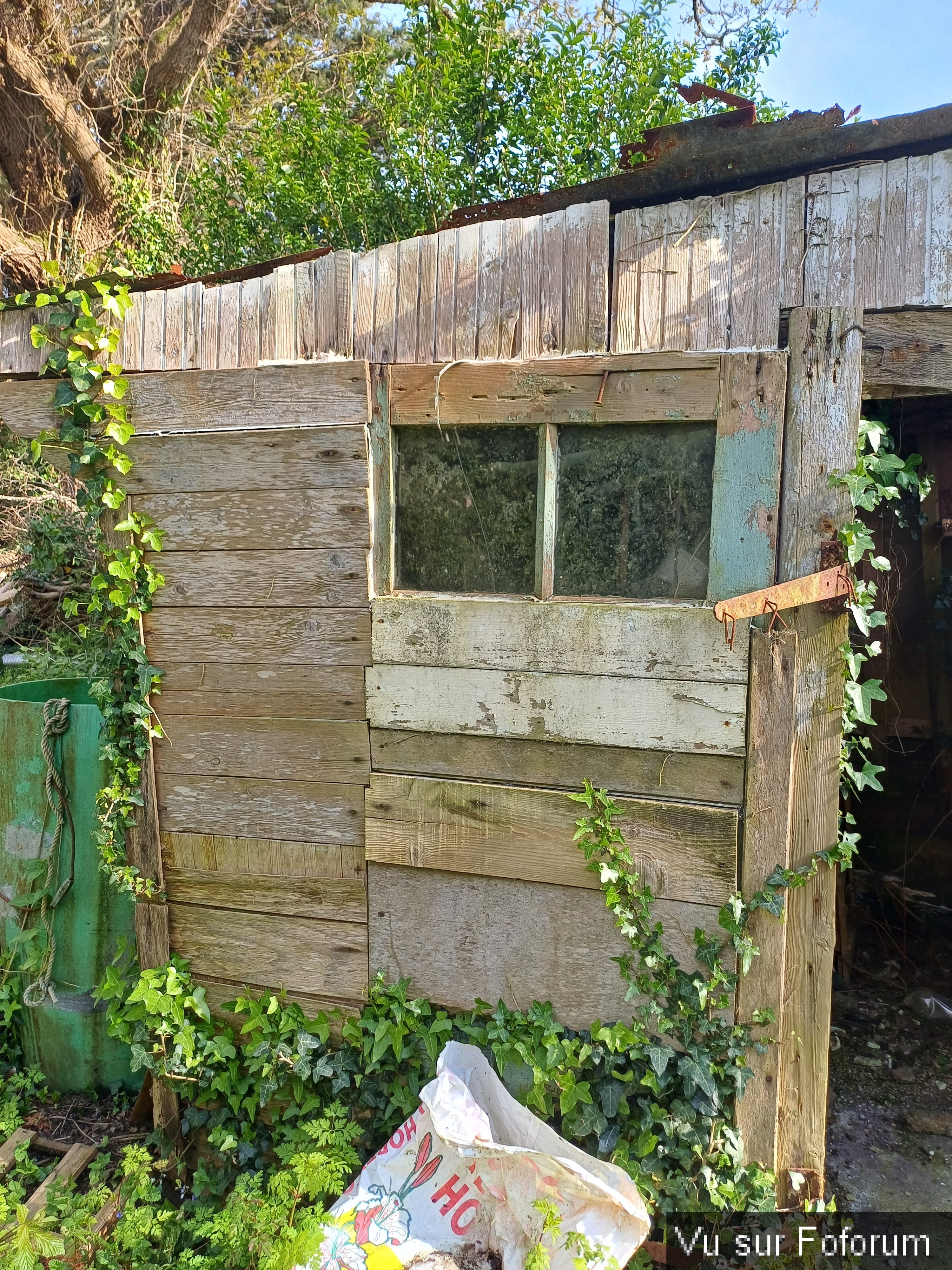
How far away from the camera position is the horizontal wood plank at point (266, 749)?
9.04 ft

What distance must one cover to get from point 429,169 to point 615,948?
21.6 ft

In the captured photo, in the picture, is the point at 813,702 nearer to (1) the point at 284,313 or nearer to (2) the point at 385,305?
(2) the point at 385,305

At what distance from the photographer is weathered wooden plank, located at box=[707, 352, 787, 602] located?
2.29 m

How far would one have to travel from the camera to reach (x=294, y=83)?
8.23m

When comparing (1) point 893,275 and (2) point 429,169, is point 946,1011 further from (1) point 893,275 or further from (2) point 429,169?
(2) point 429,169

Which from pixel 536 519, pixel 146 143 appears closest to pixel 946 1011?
pixel 536 519

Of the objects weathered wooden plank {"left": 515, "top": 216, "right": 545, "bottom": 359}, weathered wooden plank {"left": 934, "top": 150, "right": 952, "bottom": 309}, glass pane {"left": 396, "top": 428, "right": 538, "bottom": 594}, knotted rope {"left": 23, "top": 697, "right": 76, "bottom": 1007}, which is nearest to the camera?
weathered wooden plank {"left": 934, "top": 150, "right": 952, "bottom": 309}

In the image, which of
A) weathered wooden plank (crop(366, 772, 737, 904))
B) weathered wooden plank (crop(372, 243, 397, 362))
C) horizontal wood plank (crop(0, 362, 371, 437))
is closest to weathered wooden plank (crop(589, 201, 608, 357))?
weathered wooden plank (crop(372, 243, 397, 362))

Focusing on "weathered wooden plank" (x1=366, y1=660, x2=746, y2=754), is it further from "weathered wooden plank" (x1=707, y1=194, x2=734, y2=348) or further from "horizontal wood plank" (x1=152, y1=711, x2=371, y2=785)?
"weathered wooden plank" (x1=707, y1=194, x2=734, y2=348)

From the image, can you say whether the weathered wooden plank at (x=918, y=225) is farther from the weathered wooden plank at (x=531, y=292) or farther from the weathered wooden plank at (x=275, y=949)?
the weathered wooden plank at (x=275, y=949)

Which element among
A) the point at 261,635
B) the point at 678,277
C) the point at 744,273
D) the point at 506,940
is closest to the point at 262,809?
the point at 261,635

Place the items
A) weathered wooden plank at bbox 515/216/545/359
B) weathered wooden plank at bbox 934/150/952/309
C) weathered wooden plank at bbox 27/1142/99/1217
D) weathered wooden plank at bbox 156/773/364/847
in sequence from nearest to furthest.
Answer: weathered wooden plank at bbox 934/150/952/309 < weathered wooden plank at bbox 515/216/545/359 < weathered wooden plank at bbox 156/773/364/847 < weathered wooden plank at bbox 27/1142/99/1217

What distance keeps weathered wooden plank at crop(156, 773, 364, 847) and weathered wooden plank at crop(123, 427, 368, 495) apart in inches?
43.8

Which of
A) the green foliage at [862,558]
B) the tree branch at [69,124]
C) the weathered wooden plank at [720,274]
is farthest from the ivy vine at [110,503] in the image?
the tree branch at [69,124]
